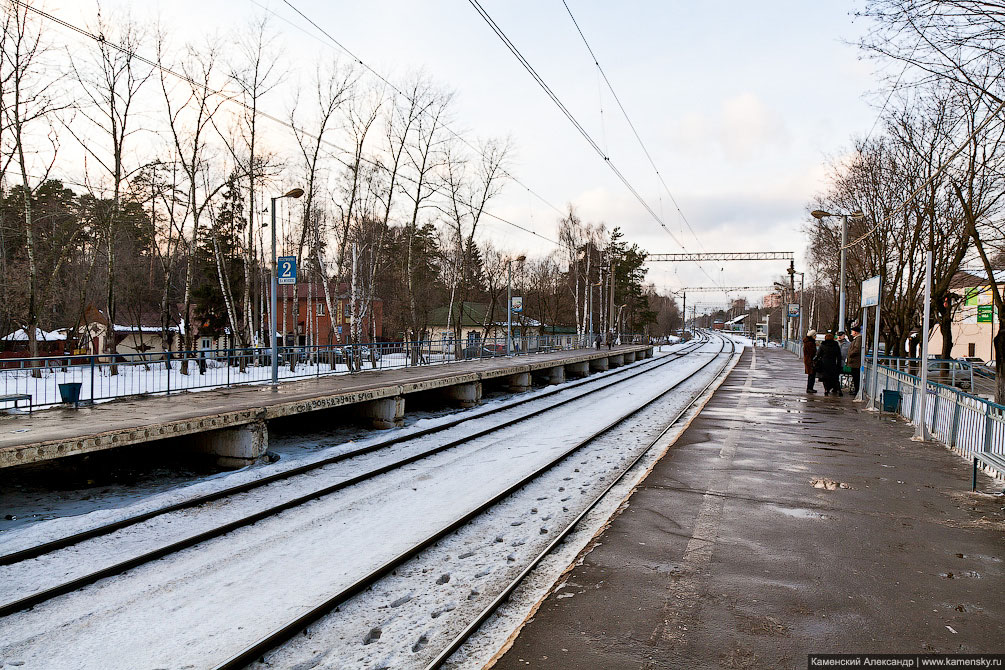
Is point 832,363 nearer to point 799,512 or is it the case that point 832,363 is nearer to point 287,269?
point 799,512

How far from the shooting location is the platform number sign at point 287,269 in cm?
1548

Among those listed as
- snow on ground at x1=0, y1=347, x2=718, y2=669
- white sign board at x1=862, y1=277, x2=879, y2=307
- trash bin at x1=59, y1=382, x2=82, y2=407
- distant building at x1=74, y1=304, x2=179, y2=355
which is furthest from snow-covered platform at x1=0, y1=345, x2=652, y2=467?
distant building at x1=74, y1=304, x2=179, y2=355

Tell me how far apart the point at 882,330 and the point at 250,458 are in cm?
3296

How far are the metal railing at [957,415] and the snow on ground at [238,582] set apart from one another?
5439 mm

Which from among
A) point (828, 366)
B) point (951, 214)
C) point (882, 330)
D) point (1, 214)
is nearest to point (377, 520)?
point (828, 366)

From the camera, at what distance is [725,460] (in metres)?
10.3

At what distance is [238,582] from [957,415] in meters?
11.2

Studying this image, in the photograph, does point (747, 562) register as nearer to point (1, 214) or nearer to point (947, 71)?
point (947, 71)

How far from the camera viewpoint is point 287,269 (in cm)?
1570

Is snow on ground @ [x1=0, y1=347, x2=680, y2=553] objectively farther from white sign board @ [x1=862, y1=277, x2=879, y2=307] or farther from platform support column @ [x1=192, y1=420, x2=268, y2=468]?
white sign board @ [x1=862, y1=277, x2=879, y2=307]

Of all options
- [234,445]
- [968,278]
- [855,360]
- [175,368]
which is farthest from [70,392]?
[968,278]

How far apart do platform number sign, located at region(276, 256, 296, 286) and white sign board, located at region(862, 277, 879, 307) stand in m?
14.8

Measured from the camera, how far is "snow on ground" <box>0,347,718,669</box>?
4.54m

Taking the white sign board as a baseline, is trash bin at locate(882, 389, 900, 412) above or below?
below
